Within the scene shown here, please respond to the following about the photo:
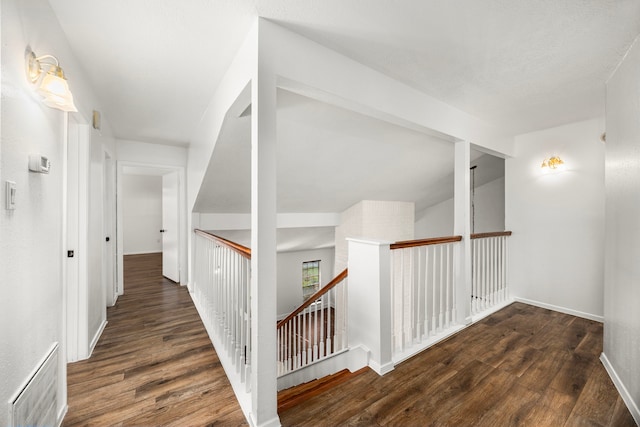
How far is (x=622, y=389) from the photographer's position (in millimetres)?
1786

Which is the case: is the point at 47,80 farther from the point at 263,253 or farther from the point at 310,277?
the point at 310,277

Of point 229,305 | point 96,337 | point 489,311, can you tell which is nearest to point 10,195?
point 229,305

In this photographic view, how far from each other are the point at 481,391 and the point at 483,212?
4151 millimetres

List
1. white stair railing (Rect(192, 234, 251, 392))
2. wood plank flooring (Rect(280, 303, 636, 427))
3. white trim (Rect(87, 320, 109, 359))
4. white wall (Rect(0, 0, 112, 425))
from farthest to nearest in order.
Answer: white trim (Rect(87, 320, 109, 359))
white stair railing (Rect(192, 234, 251, 392))
wood plank flooring (Rect(280, 303, 636, 427))
white wall (Rect(0, 0, 112, 425))

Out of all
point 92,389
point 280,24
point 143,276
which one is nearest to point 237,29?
point 280,24

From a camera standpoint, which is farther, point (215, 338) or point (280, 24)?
point (215, 338)

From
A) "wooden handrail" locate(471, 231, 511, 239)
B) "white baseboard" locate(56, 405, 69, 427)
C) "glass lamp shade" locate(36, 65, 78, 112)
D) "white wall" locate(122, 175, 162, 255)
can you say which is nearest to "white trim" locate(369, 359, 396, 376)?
"wooden handrail" locate(471, 231, 511, 239)

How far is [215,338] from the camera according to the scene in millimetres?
2404

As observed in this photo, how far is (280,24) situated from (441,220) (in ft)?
17.5

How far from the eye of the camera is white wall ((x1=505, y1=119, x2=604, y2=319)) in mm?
3102

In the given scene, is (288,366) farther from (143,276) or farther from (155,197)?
(155,197)

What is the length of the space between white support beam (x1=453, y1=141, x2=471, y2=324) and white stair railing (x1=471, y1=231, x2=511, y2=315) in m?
0.30

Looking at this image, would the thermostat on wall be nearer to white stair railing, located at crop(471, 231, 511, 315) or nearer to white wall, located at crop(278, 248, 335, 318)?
white stair railing, located at crop(471, 231, 511, 315)

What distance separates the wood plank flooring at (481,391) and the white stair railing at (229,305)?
0.43 m
